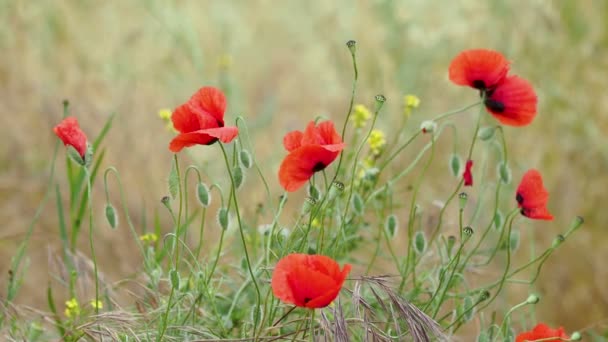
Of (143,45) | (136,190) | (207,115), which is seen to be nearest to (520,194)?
(207,115)

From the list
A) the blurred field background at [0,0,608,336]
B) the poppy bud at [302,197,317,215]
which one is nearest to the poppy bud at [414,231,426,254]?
the poppy bud at [302,197,317,215]

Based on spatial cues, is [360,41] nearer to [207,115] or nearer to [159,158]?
[159,158]

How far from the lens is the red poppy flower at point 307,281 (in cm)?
99

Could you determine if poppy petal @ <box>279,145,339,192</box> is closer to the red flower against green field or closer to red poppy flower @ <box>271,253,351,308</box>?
red poppy flower @ <box>271,253,351,308</box>

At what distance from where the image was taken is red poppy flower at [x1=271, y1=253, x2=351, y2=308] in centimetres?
99

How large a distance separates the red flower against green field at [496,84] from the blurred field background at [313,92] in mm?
930

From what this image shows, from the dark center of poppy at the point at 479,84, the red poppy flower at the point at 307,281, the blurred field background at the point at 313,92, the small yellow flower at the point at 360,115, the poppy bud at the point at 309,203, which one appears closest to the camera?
the red poppy flower at the point at 307,281

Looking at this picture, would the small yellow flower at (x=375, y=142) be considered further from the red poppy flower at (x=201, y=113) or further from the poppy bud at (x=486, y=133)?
the red poppy flower at (x=201, y=113)

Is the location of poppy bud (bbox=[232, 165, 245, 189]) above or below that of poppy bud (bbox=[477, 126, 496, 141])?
below

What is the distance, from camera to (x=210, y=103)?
120 cm

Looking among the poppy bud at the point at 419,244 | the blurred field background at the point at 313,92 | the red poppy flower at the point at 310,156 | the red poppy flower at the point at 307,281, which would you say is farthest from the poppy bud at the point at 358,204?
the blurred field background at the point at 313,92

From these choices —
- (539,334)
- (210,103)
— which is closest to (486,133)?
(539,334)

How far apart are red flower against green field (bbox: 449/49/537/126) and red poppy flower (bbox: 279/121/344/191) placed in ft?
0.78

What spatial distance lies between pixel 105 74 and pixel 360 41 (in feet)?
2.68
